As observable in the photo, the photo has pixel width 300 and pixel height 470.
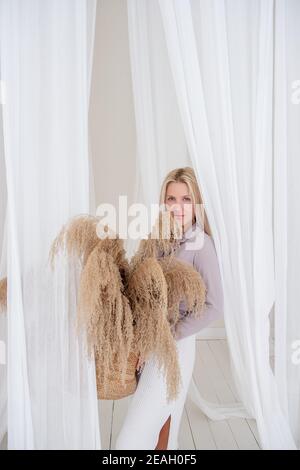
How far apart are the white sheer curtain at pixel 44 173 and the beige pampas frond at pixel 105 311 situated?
172 millimetres

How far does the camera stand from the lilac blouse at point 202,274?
1.71 metres

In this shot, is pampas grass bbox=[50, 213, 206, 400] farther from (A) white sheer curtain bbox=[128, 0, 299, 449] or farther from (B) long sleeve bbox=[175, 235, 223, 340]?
(A) white sheer curtain bbox=[128, 0, 299, 449]

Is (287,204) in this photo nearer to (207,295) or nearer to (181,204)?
(181,204)

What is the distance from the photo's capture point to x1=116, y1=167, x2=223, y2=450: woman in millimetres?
1696

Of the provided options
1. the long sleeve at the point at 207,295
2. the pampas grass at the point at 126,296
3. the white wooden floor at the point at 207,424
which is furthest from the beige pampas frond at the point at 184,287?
the white wooden floor at the point at 207,424

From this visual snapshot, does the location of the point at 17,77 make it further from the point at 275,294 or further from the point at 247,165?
the point at 275,294

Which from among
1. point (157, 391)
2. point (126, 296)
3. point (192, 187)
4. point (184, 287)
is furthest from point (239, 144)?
point (157, 391)

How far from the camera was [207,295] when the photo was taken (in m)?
1.74

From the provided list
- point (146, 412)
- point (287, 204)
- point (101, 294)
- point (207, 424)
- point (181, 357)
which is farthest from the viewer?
point (207, 424)

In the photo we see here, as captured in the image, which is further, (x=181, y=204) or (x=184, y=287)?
(x=181, y=204)

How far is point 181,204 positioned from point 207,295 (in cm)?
43

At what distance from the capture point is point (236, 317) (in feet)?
5.98

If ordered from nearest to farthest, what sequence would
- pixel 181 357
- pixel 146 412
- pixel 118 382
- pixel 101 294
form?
1. pixel 101 294
2. pixel 118 382
3. pixel 146 412
4. pixel 181 357

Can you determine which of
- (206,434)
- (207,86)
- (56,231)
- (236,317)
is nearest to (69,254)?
(56,231)
